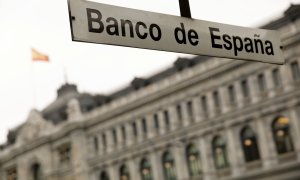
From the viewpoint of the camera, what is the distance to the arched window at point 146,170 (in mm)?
39453

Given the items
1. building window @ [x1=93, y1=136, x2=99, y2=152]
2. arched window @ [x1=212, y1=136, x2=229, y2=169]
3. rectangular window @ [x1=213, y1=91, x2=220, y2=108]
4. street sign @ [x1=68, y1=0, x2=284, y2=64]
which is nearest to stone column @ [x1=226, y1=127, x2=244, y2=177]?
arched window @ [x1=212, y1=136, x2=229, y2=169]

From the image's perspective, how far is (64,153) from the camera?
153 ft

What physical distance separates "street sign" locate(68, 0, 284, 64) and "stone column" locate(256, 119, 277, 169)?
28.0m

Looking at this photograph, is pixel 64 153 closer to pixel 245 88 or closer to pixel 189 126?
pixel 189 126

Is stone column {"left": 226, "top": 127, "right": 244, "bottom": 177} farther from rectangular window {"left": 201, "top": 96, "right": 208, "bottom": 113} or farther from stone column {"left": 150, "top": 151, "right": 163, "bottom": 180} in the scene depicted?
stone column {"left": 150, "top": 151, "right": 163, "bottom": 180}

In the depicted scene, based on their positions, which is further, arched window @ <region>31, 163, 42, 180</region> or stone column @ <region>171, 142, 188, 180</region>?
arched window @ <region>31, 163, 42, 180</region>

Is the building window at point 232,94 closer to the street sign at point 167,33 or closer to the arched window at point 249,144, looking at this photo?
the arched window at point 249,144

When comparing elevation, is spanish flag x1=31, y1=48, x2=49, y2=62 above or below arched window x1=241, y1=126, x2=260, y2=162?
above

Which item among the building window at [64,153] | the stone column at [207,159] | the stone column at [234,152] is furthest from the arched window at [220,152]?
the building window at [64,153]

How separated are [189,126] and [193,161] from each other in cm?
246

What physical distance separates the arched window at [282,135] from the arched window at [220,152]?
397 cm

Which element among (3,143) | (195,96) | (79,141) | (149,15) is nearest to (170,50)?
(149,15)

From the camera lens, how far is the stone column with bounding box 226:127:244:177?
3359 centimetres

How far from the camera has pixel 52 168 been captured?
158 ft
